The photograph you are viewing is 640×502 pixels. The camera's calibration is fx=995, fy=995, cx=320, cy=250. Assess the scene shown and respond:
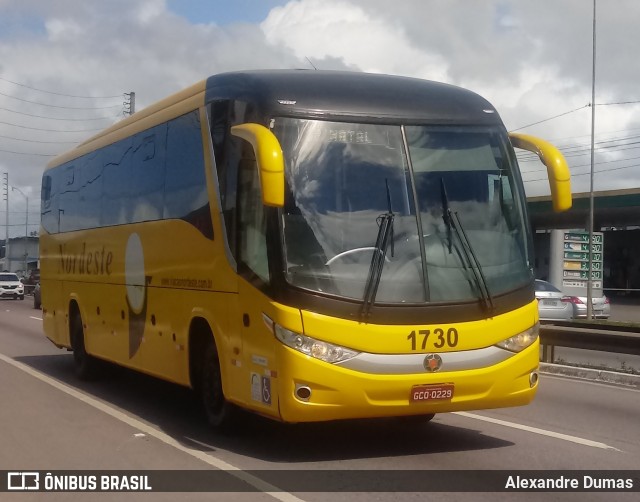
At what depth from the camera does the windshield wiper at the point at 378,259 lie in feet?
27.1

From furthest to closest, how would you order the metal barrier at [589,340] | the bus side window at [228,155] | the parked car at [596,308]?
the parked car at [596,308]
the metal barrier at [589,340]
the bus side window at [228,155]

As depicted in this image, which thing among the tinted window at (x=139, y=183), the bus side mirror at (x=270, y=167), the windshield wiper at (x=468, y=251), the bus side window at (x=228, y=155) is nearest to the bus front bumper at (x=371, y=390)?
the windshield wiper at (x=468, y=251)

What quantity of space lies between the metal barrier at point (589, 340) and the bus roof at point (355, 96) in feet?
23.1

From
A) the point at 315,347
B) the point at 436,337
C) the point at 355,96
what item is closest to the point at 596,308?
the point at 355,96

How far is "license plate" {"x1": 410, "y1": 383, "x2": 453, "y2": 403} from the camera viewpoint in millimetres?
8406

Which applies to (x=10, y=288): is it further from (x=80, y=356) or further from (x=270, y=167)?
(x=270, y=167)

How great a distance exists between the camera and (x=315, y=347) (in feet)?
26.7

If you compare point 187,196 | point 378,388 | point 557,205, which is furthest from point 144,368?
point 557,205

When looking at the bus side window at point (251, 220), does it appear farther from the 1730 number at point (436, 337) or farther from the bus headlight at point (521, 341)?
the bus headlight at point (521, 341)

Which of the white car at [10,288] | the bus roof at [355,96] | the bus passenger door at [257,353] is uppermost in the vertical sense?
the bus roof at [355,96]

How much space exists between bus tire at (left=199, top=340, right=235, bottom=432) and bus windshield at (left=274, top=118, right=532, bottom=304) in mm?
2085

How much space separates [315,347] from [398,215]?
4.55 feet

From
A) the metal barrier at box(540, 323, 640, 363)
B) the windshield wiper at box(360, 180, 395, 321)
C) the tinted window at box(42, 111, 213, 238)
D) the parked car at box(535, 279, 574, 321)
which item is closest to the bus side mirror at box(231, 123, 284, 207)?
the windshield wiper at box(360, 180, 395, 321)

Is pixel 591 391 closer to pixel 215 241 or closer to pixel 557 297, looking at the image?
pixel 215 241
